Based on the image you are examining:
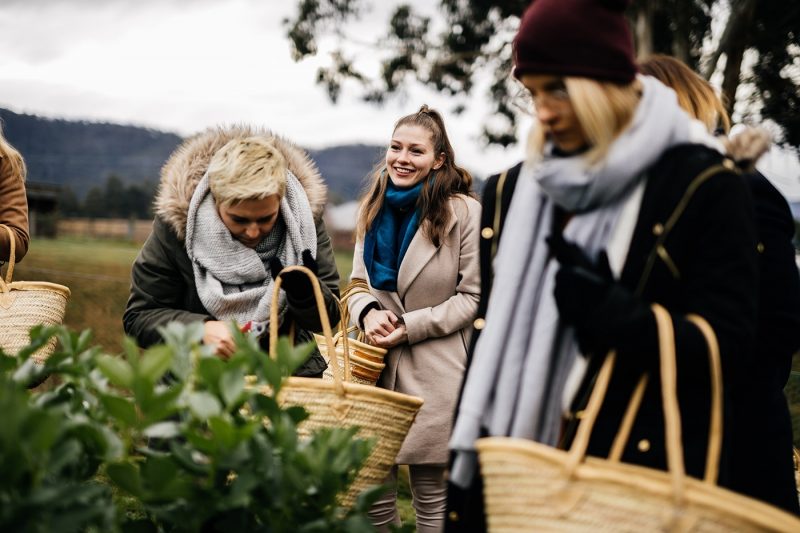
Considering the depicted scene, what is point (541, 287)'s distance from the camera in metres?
1.85

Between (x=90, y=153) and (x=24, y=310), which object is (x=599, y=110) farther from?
(x=90, y=153)

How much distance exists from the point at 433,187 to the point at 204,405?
7.23 feet

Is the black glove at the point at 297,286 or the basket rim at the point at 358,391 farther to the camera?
the black glove at the point at 297,286

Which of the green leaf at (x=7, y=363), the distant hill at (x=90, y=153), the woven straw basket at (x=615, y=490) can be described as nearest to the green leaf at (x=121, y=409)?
the green leaf at (x=7, y=363)

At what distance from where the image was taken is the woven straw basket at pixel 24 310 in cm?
324

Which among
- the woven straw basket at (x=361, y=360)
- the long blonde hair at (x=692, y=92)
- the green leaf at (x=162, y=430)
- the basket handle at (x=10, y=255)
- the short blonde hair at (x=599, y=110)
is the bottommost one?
the woven straw basket at (x=361, y=360)

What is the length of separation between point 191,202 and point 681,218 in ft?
A: 5.57

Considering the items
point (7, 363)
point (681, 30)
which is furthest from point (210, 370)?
point (681, 30)

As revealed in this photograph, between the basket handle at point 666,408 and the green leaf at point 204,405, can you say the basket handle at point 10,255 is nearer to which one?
the green leaf at point 204,405

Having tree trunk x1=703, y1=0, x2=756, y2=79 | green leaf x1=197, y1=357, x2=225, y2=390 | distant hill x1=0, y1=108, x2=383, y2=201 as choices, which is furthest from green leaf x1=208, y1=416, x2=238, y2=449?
distant hill x1=0, y1=108, x2=383, y2=201

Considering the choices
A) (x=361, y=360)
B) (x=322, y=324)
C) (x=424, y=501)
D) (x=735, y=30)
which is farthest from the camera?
(x=735, y=30)

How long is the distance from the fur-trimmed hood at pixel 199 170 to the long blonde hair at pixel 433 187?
0.48 metres

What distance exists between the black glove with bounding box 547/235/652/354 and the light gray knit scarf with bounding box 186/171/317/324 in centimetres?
140

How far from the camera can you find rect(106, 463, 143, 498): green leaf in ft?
4.83
